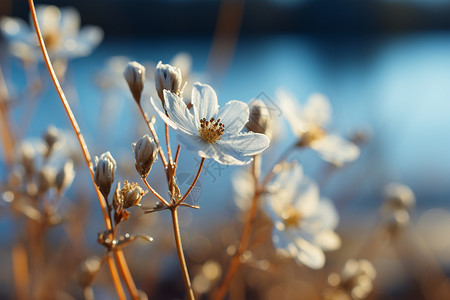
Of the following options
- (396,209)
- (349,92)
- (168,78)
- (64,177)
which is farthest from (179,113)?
(349,92)

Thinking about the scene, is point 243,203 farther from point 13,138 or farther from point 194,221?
point 194,221

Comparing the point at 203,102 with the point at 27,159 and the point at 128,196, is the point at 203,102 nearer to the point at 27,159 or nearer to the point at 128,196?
the point at 128,196

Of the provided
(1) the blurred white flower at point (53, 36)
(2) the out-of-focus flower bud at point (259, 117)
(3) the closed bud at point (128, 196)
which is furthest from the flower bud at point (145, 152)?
(1) the blurred white flower at point (53, 36)

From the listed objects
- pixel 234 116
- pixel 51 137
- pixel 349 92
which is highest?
pixel 234 116

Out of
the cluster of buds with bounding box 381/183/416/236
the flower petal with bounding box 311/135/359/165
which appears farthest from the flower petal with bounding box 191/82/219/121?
the cluster of buds with bounding box 381/183/416/236

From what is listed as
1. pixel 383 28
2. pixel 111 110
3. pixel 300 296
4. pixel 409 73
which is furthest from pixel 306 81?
pixel 300 296

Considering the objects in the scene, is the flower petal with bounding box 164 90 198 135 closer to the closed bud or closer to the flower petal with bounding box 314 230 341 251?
the closed bud

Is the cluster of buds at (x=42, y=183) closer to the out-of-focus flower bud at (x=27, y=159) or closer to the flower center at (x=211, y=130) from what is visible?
the out-of-focus flower bud at (x=27, y=159)
